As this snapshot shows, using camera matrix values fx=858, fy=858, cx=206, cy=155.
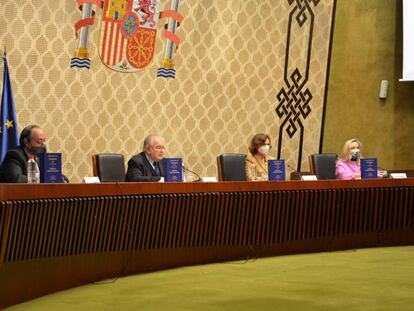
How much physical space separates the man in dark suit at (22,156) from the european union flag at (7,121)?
1186mm

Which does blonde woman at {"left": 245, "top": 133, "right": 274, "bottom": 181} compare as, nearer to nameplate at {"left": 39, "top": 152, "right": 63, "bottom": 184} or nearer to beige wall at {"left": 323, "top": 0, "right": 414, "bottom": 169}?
beige wall at {"left": 323, "top": 0, "right": 414, "bottom": 169}

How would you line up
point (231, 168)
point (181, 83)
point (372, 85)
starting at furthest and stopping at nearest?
point (372, 85), point (181, 83), point (231, 168)

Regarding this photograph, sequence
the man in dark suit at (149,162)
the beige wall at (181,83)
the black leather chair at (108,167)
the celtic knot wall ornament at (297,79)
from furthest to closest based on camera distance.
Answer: the celtic knot wall ornament at (297,79) → the beige wall at (181,83) → the man in dark suit at (149,162) → the black leather chair at (108,167)

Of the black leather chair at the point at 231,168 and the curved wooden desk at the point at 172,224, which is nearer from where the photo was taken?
the curved wooden desk at the point at 172,224

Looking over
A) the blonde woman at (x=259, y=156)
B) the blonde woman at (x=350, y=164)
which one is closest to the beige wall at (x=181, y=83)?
the blonde woman at (x=259, y=156)

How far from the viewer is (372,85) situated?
31.7 ft

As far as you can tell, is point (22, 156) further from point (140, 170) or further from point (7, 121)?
point (7, 121)

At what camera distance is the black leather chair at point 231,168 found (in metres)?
7.02

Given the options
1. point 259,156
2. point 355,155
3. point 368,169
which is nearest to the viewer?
point 368,169

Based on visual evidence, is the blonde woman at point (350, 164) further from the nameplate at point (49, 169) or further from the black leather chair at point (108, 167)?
the nameplate at point (49, 169)

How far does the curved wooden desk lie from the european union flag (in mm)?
1724

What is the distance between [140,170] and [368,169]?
7.11 feet

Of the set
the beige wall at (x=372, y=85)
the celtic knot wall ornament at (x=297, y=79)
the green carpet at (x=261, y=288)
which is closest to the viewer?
the green carpet at (x=261, y=288)

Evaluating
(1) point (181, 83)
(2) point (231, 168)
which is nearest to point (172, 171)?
(2) point (231, 168)
